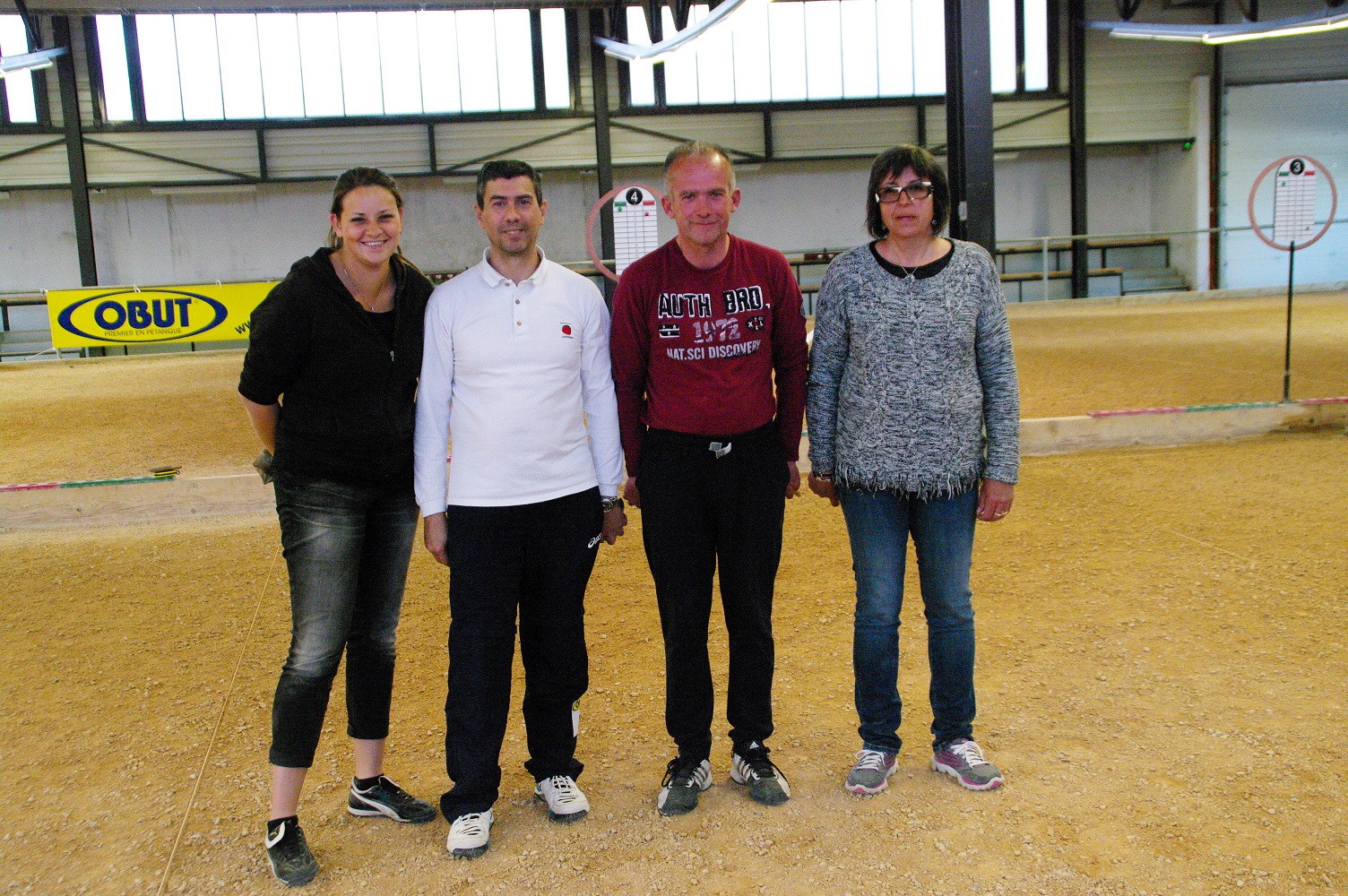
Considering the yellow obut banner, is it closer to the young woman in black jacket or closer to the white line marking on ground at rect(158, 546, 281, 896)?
the white line marking on ground at rect(158, 546, 281, 896)

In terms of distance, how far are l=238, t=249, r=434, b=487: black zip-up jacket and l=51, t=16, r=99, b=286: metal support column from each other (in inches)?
846

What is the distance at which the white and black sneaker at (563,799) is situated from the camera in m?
2.68

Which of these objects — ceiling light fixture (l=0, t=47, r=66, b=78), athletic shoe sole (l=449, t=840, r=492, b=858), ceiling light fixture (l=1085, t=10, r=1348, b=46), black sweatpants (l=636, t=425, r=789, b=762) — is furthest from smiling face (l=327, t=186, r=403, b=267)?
ceiling light fixture (l=1085, t=10, r=1348, b=46)

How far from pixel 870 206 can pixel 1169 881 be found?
1.80 metres

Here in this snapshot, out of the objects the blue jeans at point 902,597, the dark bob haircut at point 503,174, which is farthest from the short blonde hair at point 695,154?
the blue jeans at point 902,597

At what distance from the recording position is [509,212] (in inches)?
100

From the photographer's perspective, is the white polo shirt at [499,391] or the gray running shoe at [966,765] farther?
the gray running shoe at [966,765]

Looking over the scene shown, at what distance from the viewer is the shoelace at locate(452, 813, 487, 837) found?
2.56m

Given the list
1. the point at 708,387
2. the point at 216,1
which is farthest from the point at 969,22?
the point at 216,1

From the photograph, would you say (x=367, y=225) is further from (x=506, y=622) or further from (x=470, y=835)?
(x=470, y=835)

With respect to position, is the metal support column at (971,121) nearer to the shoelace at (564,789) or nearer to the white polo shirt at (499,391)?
the white polo shirt at (499,391)

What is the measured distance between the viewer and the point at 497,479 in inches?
102

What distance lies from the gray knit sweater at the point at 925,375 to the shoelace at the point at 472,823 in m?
1.31

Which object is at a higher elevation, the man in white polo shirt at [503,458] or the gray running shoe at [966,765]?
the man in white polo shirt at [503,458]
